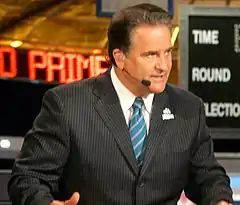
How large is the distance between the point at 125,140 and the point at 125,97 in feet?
0.44

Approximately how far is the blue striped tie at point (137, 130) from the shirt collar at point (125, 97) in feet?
0.05

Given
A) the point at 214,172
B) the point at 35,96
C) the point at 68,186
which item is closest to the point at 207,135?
the point at 214,172

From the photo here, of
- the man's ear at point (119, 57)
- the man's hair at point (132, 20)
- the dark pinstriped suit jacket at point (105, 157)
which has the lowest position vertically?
the dark pinstriped suit jacket at point (105, 157)

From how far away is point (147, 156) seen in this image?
1874 millimetres

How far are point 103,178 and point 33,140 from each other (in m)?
0.22

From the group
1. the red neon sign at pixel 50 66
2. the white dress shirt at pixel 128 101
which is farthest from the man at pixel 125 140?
the red neon sign at pixel 50 66

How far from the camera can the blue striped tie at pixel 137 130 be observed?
6.23 feet

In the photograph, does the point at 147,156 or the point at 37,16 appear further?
the point at 37,16

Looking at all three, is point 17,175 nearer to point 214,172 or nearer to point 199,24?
point 214,172

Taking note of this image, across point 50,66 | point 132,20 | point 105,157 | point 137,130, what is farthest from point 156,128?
point 50,66

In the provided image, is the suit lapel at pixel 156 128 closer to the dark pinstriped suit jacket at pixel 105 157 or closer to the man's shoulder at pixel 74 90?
the dark pinstriped suit jacket at pixel 105 157

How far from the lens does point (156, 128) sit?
75.5 inches

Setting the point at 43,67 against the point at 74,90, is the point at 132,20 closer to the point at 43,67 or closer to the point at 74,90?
the point at 74,90

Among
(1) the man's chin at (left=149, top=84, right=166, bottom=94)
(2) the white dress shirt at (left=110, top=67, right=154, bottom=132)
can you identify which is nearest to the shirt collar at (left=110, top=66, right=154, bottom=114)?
(2) the white dress shirt at (left=110, top=67, right=154, bottom=132)
